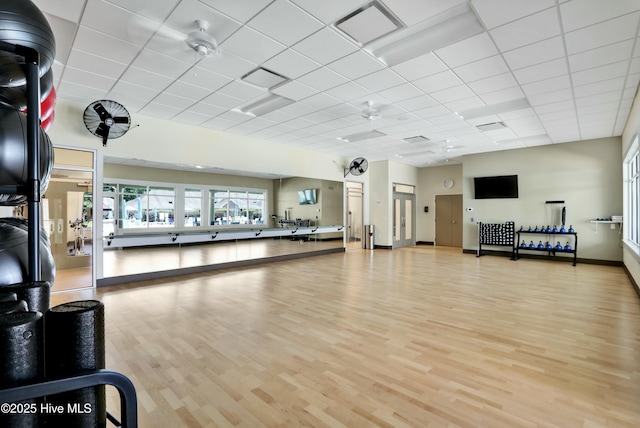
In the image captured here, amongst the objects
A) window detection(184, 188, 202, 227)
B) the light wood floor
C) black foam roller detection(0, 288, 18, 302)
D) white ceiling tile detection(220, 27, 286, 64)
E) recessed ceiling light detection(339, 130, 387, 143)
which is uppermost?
recessed ceiling light detection(339, 130, 387, 143)

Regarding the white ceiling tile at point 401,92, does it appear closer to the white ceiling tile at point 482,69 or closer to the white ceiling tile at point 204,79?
the white ceiling tile at point 482,69

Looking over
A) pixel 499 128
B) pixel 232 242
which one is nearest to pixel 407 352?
pixel 232 242

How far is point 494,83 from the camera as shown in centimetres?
482

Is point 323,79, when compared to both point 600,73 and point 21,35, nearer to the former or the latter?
point 21,35

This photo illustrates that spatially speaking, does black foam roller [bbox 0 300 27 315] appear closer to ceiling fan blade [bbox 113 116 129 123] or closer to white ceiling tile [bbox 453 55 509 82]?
white ceiling tile [bbox 453 55 509 82]

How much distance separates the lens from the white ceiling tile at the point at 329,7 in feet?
9.73

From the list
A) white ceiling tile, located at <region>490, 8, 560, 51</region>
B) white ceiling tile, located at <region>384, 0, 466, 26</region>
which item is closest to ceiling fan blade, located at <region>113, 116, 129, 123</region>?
white ceiling tile, located at <region>384, 0, 466, 26</region>

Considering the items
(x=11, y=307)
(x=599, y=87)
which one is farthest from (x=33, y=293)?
(x=599, y=87)

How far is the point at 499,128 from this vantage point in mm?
7359

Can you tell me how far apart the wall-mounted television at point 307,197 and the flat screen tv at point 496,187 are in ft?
18.3

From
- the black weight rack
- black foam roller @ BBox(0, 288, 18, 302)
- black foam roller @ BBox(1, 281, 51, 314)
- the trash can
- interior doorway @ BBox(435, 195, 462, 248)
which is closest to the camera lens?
black foam roller @ BBox(0, 288, 18, 302)

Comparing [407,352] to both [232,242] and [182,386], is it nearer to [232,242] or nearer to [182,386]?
[182,386]

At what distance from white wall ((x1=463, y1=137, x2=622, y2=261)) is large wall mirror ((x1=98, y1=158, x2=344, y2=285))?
579 cm

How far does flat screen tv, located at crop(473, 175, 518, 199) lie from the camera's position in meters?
9.63
